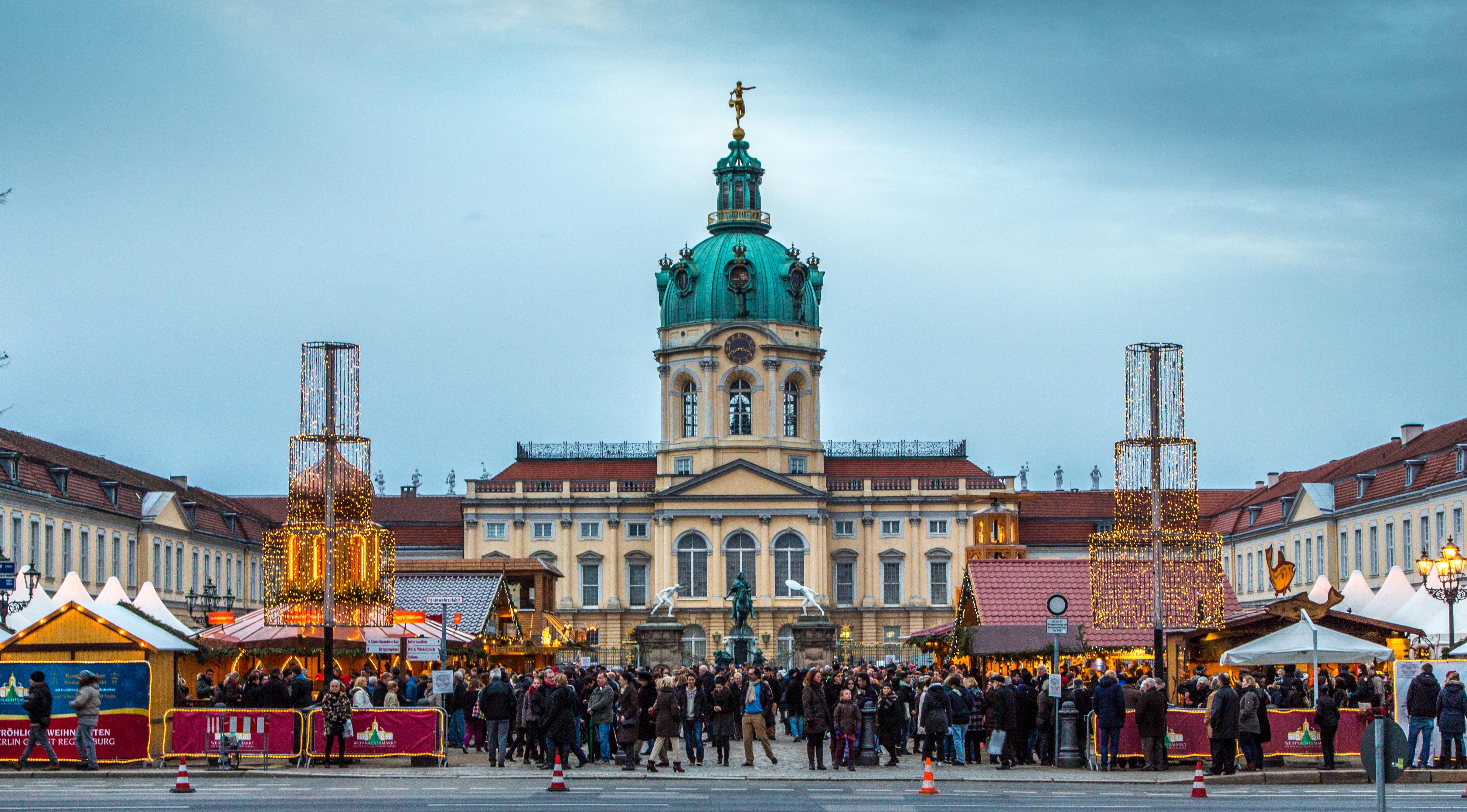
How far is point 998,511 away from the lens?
10281cm

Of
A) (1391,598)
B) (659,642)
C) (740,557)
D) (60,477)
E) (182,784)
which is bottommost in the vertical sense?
(182,784)

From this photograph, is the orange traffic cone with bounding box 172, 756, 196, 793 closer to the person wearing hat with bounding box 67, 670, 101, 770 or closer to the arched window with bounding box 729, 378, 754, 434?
the person wearing hat with bounding box 67, 670, 101, 770

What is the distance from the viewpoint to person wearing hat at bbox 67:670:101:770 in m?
29.3

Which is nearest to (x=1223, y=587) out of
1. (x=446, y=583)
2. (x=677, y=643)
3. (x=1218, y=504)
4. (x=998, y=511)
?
(x=446, y=583)

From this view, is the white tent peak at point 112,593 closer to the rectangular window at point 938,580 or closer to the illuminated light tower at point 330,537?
the illuminated light tower at point 330,537

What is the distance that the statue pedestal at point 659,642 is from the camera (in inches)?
3066

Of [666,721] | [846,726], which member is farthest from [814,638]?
[666,721]

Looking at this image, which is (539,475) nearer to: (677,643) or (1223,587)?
(677,643)

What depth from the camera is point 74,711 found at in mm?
30094

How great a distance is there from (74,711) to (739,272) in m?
79.3

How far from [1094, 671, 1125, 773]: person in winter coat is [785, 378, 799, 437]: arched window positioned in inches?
3054

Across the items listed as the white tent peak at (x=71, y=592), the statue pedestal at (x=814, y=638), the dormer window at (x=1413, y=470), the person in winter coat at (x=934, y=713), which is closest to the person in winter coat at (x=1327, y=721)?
the person in winter coat at (x=934, y=713)

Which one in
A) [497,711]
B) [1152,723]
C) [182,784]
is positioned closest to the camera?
[182,784]

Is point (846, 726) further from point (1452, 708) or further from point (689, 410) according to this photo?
point (689, 410)
